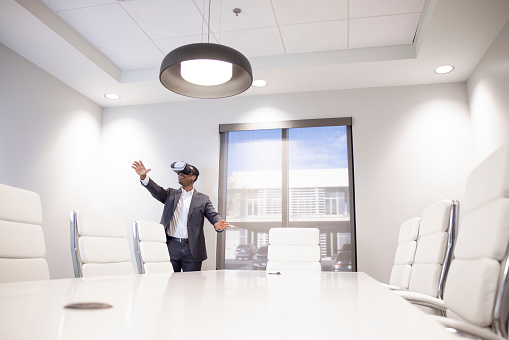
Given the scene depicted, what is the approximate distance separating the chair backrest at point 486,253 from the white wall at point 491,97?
2.97 m

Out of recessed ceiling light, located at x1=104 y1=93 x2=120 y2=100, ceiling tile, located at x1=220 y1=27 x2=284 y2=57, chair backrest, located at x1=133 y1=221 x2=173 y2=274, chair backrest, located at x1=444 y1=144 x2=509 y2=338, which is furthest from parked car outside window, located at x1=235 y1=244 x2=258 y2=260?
chair backrest, located at x1=444 y1=144 x2=509 y2=338

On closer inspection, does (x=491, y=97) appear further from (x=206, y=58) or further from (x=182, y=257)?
(x=182, y=257)

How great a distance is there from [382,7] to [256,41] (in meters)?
1.42

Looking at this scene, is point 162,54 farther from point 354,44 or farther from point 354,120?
point 354,120

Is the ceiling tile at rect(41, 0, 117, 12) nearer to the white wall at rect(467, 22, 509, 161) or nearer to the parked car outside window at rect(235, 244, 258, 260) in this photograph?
the parked car outside window at rect(235, 244, 258, 260)

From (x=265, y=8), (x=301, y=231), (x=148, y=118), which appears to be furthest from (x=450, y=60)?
(x=148, y=118)

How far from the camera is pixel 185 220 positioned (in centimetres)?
447

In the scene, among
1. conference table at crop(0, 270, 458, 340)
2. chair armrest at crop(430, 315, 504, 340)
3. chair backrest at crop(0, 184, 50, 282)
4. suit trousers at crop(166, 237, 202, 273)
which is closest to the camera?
conference table at crop(0, 270, 458, 340)

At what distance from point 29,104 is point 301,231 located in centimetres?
355

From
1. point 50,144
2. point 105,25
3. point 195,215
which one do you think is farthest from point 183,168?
point 105,25

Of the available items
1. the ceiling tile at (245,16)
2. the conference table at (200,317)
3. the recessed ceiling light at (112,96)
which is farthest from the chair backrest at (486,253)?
the recessed ceiling light at (112,96)

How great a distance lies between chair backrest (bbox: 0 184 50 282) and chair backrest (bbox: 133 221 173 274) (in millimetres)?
696

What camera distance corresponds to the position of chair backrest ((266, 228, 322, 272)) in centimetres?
350

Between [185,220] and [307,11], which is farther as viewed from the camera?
[185,220]
